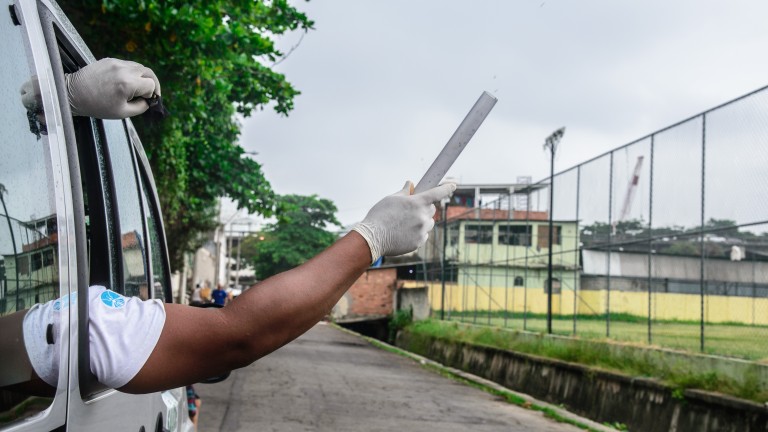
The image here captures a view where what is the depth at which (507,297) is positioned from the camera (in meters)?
23.4

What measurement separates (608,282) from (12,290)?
51.0 ft

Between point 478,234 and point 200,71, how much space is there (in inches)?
682

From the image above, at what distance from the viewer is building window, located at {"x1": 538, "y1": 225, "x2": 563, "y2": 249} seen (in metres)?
19.7

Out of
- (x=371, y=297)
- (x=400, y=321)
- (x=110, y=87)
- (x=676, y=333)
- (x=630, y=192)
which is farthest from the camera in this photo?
(x=371, y=297)

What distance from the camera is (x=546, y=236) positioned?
68.5 feet

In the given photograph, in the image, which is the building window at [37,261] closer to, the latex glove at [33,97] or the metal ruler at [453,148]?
the latex glove at [33,97]

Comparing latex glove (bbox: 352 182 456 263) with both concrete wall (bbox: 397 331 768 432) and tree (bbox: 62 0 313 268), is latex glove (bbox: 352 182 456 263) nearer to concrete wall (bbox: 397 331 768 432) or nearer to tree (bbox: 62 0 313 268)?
tree (bbox: 62 0 313 268)

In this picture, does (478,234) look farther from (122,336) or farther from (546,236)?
(122,336)

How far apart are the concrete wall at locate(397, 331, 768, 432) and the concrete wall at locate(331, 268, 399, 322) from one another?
1028 inches

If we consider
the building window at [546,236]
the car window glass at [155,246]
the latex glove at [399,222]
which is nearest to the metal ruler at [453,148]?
the latex glove at [399,222]

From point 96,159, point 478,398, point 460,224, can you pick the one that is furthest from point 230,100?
point 96,159

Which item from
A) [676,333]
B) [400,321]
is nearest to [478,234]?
[400,321]

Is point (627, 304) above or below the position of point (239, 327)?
below

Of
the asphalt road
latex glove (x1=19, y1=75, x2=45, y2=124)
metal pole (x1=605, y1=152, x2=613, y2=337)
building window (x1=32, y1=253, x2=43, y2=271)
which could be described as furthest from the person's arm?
metal pole (x1=605, y1=152, x2=613, y2=337)
